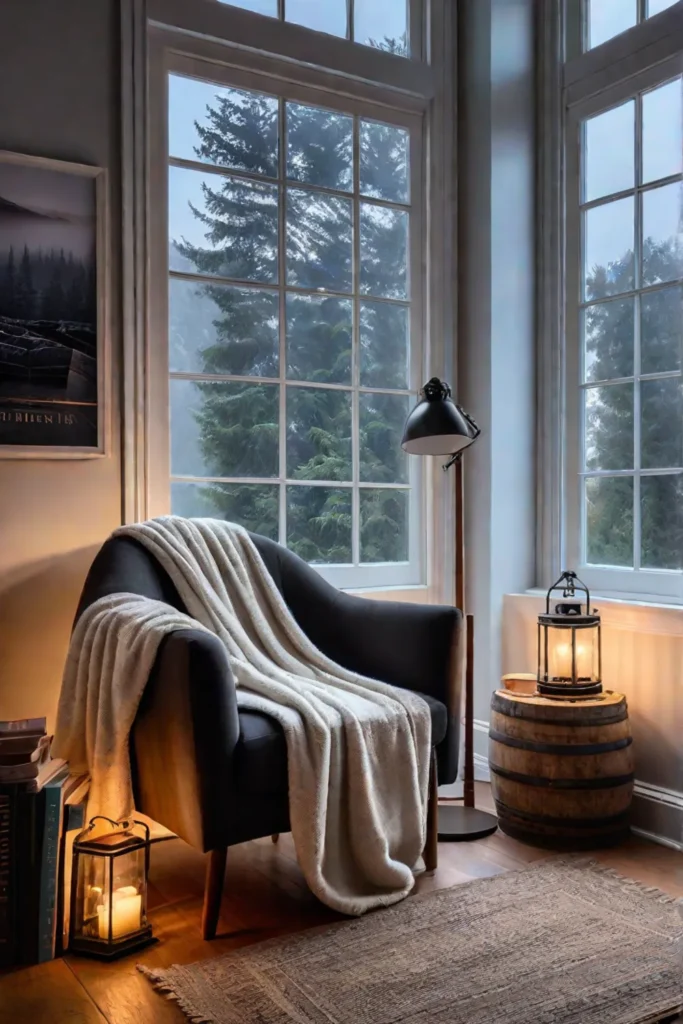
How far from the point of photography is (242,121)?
3.04 m

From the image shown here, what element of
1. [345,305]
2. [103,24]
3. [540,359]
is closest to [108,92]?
[103,24]

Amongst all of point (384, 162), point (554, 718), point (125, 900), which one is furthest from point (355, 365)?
point (125, 900)

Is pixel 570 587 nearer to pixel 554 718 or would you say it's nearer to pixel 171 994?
pixel 554 718

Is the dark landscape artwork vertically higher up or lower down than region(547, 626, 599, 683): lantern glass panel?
higher up

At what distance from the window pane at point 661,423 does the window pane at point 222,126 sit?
146 cm

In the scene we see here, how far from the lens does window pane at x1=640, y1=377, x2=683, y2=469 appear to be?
2.88m

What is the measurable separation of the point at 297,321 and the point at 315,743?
1608 millimetres

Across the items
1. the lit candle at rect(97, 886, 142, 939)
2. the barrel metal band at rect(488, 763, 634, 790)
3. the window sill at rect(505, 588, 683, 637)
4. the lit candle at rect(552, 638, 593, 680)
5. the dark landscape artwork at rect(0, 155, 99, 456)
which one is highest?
the dark landscape artwork at rect(0, 155, 99, 456)

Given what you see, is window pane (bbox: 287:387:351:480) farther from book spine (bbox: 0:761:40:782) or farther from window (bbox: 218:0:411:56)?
book spine (bbox: 0:761:40:782)

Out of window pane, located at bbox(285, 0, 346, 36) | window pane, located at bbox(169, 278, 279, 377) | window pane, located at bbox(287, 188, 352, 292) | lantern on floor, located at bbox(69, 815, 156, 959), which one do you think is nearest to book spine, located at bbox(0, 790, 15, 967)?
lantern on floor, located at bbox(69, 815, 156, 959)

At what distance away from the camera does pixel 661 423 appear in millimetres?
2939

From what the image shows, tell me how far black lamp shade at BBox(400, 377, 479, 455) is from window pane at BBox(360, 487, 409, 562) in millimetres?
554

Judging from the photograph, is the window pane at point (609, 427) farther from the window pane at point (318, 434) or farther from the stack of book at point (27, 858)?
the stack of book at point (27, 858)

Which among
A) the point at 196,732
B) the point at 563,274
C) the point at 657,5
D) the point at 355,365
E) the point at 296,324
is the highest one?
the point at 657,5
